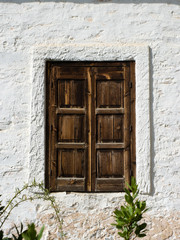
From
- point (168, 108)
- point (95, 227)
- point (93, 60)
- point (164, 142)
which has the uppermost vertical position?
point (93, 60)

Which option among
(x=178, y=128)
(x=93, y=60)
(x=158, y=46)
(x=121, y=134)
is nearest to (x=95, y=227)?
(x=121, y=134)

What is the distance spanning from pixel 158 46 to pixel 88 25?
784 mm

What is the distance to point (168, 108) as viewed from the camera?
→ 3.86 m

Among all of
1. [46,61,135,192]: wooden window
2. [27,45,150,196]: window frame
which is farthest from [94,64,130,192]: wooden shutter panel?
[27,45,150,196]: window frame

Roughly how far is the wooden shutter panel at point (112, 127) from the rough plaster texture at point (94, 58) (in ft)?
0.41

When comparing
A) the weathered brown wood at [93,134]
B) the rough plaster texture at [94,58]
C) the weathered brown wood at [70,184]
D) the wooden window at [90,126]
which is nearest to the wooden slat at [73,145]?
the wooden window at [90,126]

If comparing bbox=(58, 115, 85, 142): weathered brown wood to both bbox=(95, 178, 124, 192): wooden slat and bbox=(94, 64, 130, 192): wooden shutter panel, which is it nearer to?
bbox=(94, 64, 130, 192): wooden shutter panel

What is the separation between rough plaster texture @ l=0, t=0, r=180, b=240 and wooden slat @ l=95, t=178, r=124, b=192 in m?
0.07

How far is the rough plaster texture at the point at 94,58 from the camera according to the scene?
12.4 feet

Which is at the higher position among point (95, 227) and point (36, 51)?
point (36, 51)

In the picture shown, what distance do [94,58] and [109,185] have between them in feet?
4.44

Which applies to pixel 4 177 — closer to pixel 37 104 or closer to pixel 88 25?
pixel 37 104

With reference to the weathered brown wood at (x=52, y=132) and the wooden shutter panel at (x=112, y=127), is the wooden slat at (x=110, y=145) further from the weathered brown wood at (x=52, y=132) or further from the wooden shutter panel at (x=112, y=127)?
the weathered brown wood at (x=52, y=132)

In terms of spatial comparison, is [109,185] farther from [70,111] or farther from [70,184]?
[70,111]
